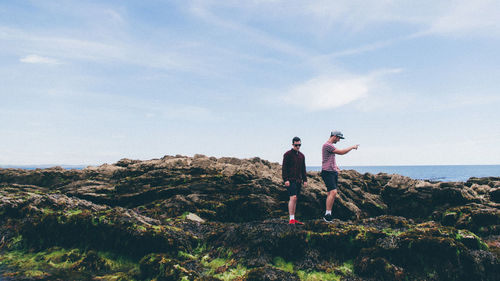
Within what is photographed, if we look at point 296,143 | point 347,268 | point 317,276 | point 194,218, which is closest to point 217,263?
point 317,276

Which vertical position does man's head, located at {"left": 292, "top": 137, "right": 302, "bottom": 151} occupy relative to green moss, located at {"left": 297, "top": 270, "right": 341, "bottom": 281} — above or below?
above

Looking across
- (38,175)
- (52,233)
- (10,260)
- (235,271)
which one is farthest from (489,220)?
(38,175)

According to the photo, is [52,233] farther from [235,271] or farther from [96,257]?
[235,271]

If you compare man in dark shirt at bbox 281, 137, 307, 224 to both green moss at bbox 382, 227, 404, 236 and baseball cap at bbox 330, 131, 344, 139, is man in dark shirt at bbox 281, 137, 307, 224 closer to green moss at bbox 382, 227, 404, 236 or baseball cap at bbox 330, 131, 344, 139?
baseball cap at bbox 330, 131, 344, 139

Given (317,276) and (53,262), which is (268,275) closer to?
(317,276)

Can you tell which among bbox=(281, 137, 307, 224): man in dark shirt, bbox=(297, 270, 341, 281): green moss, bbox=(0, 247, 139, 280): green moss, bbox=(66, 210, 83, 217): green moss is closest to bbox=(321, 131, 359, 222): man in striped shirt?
bbox=(281, 137, 307, 224): man in dark shirt

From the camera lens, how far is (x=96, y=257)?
11.0 metres

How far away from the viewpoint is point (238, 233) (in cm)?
1123

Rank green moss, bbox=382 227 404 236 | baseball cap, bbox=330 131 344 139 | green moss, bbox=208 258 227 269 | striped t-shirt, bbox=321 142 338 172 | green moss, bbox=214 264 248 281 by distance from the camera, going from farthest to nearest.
Result: baseball cap, bbox=330 131 344 139
striped t-shirt, bbox=321 142 338 172
green moss, bbox=382 227 404 236
green moss, bbox=208 258 227 269
green moss, bbox=214 264 248 281

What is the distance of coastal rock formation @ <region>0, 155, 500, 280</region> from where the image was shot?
949 cm

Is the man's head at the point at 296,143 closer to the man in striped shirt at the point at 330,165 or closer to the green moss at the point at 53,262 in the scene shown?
the man in striped shirt at the point at 330,165

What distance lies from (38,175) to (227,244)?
19403mm

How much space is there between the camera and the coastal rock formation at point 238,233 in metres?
9.49

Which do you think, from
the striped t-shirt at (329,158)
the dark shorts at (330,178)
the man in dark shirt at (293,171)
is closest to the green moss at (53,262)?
the man in dark shirt at (293,171)
